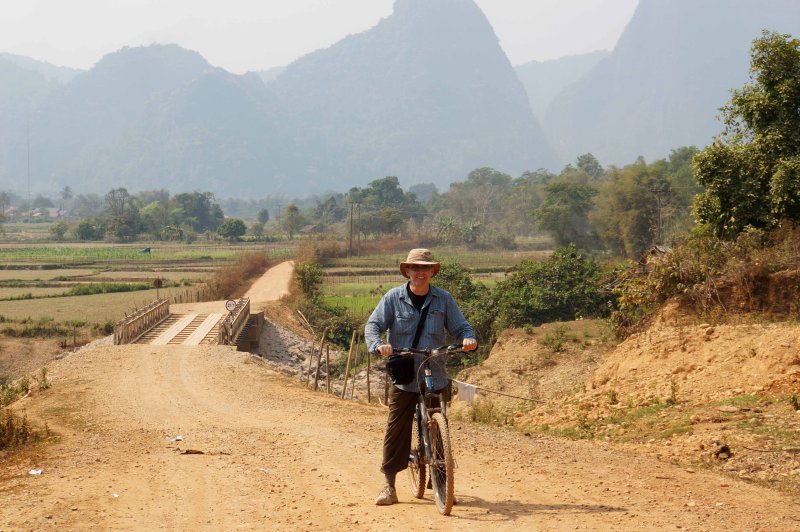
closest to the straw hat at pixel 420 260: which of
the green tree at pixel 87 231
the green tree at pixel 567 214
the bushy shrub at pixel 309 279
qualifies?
the bushy shrub at pixel 309 279

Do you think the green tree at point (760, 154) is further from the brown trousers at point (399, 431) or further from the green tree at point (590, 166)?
the green tree at point (590, 166)

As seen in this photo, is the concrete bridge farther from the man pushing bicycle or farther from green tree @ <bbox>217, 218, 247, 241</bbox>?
green tree @ <bbox>217, 218, 247, 241</bbox>

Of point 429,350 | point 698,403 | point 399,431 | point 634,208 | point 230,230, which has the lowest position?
point 698,403

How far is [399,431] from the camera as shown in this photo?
6879mm

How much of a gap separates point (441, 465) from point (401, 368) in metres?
0.83

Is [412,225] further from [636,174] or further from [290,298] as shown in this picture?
[290,298]

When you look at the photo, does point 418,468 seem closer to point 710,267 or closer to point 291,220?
point 710,267

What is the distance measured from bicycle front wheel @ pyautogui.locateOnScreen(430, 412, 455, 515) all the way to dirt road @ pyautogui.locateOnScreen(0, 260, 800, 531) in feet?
0.48

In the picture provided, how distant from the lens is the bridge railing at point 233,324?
1067 inches

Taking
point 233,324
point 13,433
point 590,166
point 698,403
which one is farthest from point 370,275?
point 590,166

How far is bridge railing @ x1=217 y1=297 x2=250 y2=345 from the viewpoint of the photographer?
27.1 meters

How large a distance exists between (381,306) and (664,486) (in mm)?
2948

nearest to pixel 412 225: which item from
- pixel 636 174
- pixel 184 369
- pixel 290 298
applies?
pixel 636 174

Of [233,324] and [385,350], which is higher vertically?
[385,350]
